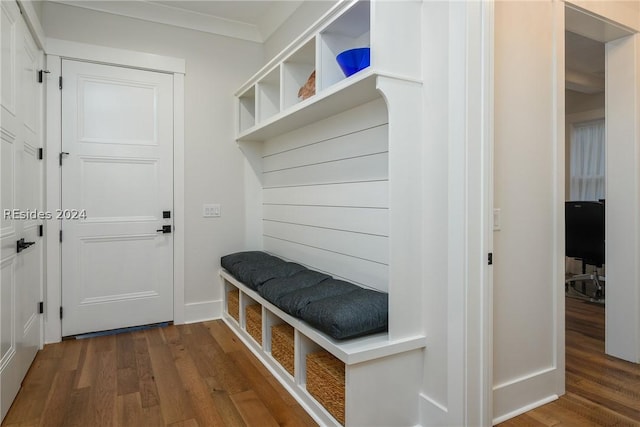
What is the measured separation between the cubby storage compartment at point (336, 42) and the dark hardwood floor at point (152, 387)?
5.88ft

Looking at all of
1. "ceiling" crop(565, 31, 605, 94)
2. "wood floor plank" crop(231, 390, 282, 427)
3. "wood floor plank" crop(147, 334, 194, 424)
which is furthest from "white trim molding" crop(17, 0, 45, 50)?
"ceiling" crop(565, 31, 605, 94)

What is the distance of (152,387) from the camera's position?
2.25 m

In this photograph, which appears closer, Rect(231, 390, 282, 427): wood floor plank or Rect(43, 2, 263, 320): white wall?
Rect(231, 390, 282, 427): wood floor plank

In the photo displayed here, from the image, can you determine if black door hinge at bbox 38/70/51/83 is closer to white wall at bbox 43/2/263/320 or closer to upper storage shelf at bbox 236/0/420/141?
white wall at bbox 43/2/263/320

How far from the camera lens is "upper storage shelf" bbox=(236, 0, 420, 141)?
1757 mm

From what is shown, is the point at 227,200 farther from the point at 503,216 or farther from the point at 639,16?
the point at 639,16

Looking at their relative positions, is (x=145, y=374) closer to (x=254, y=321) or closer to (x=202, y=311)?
(x=254, y=321)

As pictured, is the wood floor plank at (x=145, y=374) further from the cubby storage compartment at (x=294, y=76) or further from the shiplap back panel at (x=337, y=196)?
the cubby storage compartment at (x=294, y=76)

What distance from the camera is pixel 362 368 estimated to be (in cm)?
170

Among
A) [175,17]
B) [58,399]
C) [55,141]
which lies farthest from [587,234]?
[55,141]

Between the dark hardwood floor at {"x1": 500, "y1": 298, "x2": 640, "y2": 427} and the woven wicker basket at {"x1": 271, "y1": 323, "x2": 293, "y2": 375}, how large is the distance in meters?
1.16

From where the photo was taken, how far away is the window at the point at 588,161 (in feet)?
18.4

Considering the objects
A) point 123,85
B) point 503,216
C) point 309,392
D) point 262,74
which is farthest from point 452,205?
point 123,85

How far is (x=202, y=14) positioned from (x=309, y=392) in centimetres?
322
